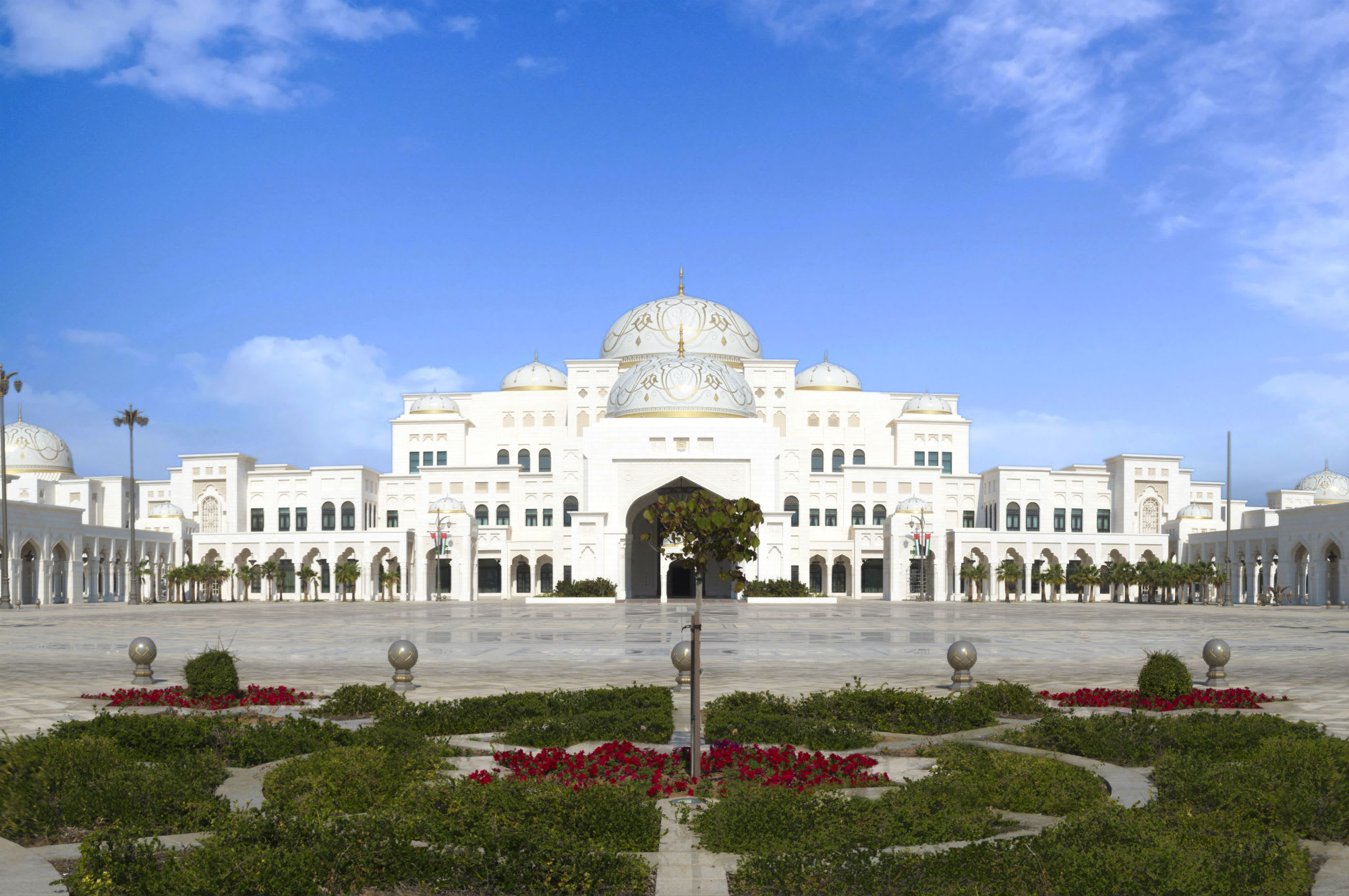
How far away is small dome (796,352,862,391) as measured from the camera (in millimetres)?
77062

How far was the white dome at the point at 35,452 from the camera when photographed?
267 ft

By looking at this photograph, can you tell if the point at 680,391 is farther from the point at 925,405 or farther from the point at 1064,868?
the point at 1064,868

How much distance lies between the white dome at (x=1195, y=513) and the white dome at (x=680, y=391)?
29.7 metres

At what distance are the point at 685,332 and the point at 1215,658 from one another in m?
60.0

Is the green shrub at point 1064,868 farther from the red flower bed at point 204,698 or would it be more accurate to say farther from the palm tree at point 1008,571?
the palm tree at point 1008,571

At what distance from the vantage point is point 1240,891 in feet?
18.1

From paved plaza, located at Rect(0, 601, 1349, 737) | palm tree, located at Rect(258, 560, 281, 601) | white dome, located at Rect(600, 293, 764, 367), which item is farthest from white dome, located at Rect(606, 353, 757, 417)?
palm tree, located at Rect(258, 560, 281, 601)

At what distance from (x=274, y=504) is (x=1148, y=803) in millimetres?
75129

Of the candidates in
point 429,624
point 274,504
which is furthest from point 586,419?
point 429,624

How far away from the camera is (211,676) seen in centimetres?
1292

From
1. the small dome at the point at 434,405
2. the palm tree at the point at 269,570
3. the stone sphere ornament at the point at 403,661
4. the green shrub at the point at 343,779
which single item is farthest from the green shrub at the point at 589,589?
the green shrub at the point at 343,779

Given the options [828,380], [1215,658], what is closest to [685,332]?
[828,380]

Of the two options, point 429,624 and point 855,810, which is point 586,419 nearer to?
point 429,624

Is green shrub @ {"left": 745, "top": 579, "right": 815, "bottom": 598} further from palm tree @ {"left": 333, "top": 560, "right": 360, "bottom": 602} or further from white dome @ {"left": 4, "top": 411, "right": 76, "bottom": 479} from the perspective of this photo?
white dome @ {"left": 4, "top": 411, "right": 76, "bottom": 479}
